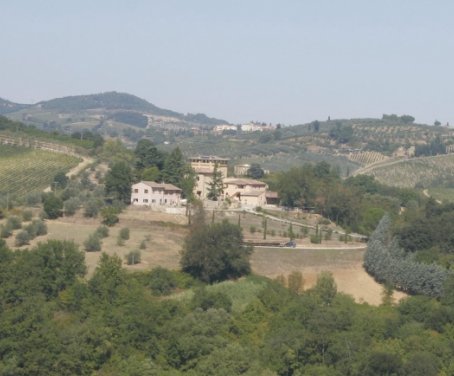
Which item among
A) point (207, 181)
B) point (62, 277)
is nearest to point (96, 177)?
point (207, 181)

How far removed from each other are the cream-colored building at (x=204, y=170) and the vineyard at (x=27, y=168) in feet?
31.6

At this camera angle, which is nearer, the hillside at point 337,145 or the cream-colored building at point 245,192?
the cream-colored building at point 245,192

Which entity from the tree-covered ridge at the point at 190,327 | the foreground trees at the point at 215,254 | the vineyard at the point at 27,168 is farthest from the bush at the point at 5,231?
the vineyard at the point at 27,168

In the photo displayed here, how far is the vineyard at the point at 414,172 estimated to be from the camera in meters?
120

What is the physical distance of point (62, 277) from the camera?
4694 centimetres

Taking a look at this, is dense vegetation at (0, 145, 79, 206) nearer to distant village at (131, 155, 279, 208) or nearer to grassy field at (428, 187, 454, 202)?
distant village at (131, 155, 279, 208)

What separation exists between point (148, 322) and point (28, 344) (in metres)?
5.12

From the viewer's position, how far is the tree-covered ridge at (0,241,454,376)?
36875 mm

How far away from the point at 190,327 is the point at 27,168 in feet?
137

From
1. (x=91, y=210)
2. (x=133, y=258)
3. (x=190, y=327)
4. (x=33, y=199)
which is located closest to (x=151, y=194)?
(x=91, y=210)

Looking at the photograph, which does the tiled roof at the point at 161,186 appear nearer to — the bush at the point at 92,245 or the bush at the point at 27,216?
the bush at the point at 27,216

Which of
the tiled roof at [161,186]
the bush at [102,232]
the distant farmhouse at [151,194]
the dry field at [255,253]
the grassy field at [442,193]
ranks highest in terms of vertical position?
the tiled roof at [161,186]

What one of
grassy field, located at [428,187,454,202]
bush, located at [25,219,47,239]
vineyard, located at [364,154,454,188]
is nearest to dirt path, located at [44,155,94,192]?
bush, located at [25,219,47,239]

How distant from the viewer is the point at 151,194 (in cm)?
6581
